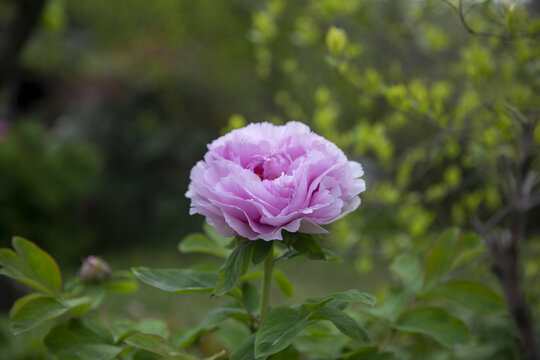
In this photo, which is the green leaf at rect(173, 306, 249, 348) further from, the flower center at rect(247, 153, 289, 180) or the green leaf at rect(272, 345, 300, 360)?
the flower center at rect(247, 153, 289, 180)

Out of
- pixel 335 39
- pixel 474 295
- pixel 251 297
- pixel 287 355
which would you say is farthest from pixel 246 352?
pixel 335 39

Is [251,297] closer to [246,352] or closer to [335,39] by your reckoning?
[246,352]

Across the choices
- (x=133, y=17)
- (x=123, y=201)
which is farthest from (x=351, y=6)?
(x=133, y=17)

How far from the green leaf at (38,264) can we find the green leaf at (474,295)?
580 mm

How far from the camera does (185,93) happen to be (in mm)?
5750

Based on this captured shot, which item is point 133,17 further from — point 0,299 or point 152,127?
point 0,299

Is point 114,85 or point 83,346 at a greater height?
point 114,85

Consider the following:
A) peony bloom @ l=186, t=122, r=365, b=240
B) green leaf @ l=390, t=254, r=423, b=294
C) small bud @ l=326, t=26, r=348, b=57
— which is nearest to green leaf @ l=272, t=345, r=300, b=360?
peony bloom @ l=186, t=122, r=365, b=240

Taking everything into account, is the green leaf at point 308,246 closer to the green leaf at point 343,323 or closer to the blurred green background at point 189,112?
the green leaf at point 343,323

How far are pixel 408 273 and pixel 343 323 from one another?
32 centimetres

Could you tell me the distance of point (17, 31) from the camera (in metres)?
1.78

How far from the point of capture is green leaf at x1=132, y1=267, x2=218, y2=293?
61 centimetres

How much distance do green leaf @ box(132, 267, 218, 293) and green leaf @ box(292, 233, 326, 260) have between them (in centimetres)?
13

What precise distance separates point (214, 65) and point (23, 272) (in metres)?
5.58
